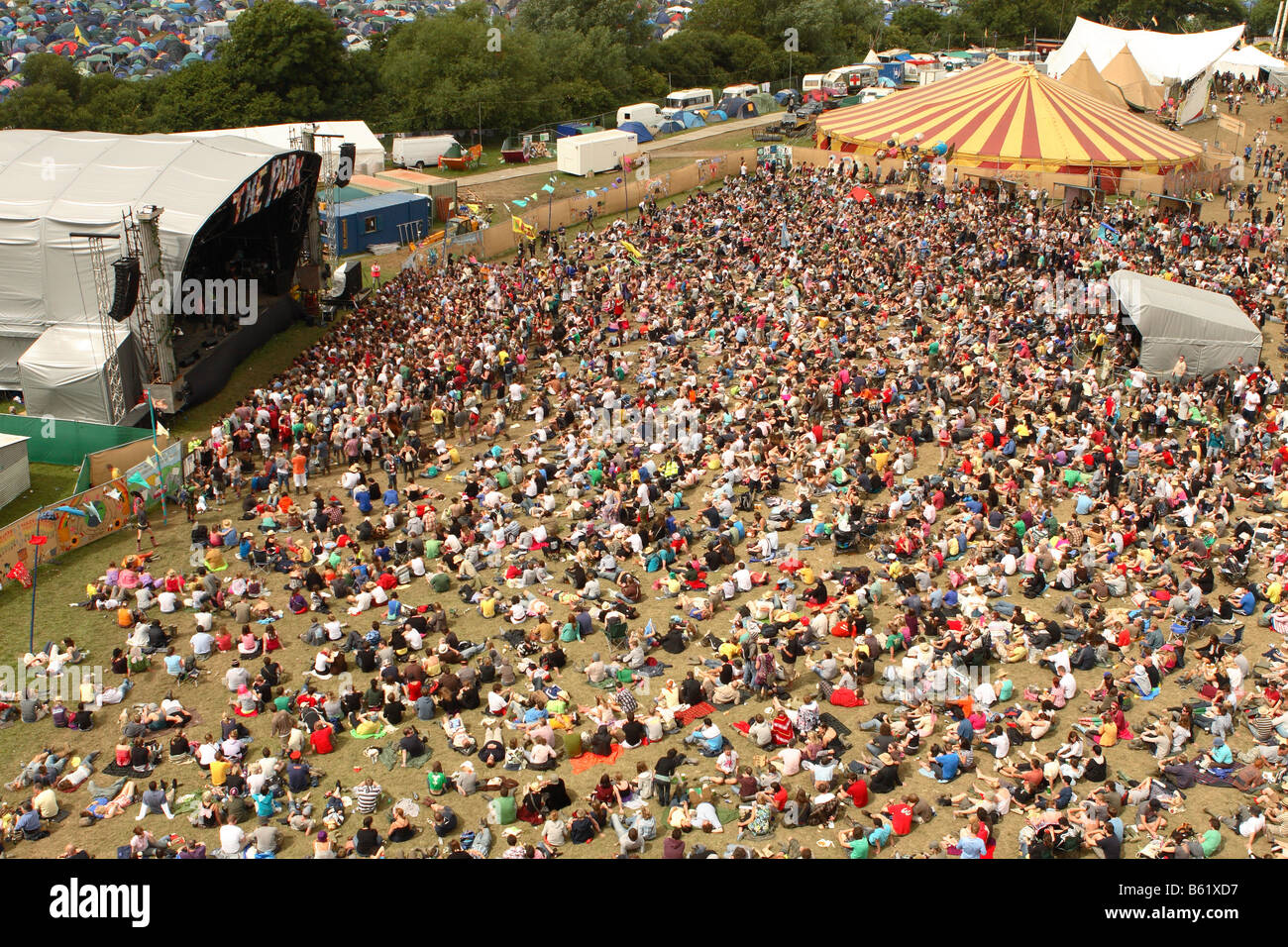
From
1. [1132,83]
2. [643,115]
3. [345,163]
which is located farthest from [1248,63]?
[345,163]

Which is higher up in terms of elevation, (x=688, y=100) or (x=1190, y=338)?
(x=688, y=100)

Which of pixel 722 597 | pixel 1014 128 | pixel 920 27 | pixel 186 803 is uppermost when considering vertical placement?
pixel 920 27

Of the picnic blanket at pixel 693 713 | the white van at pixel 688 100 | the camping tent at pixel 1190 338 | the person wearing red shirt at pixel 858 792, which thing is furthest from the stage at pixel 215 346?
the white van at pixel 688 100

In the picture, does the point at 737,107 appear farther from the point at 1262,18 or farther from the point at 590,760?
the point at 1262,18

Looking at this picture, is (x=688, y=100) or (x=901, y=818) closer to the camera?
(x=901, y=818)

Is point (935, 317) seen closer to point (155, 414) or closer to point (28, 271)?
point (155, 414)

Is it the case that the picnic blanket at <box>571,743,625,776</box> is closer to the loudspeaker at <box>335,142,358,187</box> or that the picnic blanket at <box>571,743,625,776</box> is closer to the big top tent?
the loudspeaker at <box>335,142,358,187</box>

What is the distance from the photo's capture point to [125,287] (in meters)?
25.4

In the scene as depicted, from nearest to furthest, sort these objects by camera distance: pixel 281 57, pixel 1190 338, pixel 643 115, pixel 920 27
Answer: pixel 1190 338 → pixel 281 57 → pixel 643 115 → pixel 920 27

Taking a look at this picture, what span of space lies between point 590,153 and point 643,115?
13.6 metres

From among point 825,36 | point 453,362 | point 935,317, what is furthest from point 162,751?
point 825,36

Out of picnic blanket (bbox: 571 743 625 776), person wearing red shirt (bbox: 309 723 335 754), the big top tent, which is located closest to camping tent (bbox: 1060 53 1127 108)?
the big top tent

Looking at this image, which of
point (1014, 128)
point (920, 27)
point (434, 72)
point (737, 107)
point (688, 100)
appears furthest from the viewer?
point (920, 27)

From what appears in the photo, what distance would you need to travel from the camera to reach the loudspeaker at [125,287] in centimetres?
2531
